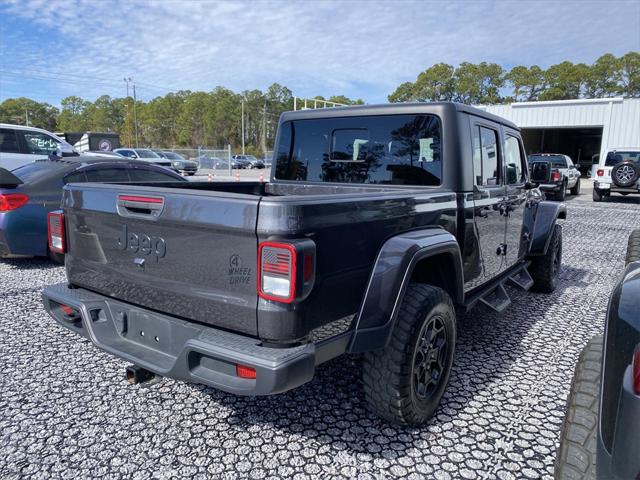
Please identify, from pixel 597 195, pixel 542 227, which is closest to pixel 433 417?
pixel 542 227

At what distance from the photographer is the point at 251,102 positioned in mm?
98875

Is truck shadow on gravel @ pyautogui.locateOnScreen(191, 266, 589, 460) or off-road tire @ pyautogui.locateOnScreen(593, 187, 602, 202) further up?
off-road tire @ pyautogui.locateOnScreen(593, 187, 602, 202)

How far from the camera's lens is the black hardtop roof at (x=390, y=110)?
10.6 feet

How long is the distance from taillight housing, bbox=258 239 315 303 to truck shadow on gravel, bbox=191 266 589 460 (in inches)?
44.0

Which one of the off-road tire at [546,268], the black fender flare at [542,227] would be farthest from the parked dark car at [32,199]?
the off-road tire at [546,268]

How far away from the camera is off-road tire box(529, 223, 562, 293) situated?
5.29m

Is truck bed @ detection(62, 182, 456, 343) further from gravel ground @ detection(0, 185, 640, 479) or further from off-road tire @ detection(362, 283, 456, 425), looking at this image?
gravel ground @ detection(0, 185, 640, 479)

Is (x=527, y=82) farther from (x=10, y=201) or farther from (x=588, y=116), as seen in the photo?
(x=10, y=201)

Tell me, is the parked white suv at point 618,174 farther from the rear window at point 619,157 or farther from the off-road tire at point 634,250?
the off-road tire at point 634,250

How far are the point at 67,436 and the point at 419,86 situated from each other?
7428cm

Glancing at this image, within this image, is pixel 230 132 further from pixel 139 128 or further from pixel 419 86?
pixel 419 86

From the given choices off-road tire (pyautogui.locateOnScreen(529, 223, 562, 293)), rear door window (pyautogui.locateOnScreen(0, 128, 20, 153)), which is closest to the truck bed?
off-road tire (pyautogui.locateOnScreen(529, 223, 562, 293))

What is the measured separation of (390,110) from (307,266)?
1.91m

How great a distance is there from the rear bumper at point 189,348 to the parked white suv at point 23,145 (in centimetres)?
891
